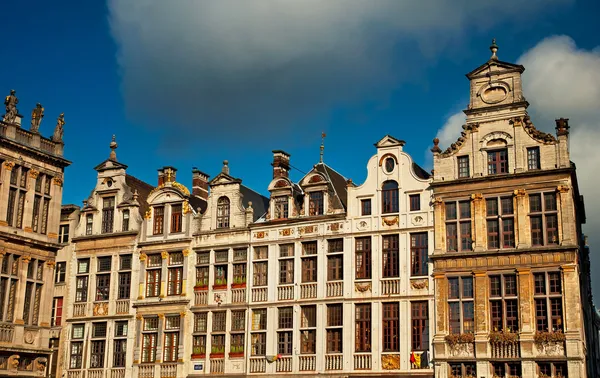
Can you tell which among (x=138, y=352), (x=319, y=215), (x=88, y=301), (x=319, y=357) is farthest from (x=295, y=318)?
(x=88, y=301)

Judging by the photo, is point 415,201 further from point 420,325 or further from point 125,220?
point 125,220

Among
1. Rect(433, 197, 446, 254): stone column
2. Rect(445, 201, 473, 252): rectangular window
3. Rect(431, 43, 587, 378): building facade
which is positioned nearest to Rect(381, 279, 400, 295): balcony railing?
Rect(431, 43, 587, 378): building facade

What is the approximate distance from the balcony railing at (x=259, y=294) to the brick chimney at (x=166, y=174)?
27.7 feet

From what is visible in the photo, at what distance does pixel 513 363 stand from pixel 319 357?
833cm

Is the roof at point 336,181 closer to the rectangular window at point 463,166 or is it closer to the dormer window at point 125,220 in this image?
the rectangular window at point 463,166

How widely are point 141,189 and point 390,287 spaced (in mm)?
15765

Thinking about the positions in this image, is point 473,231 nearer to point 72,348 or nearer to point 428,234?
point 428,234

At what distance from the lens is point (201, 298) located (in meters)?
42.5

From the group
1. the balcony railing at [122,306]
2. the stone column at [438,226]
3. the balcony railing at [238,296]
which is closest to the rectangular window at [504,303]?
the stone column at [438,226]

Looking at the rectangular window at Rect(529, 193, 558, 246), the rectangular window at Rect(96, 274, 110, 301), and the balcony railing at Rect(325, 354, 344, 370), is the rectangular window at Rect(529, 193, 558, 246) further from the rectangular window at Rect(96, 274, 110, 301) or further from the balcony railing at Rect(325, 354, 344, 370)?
the rectangular window at Rect(96, 274, 110, 301)

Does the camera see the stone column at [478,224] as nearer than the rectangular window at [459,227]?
Yes

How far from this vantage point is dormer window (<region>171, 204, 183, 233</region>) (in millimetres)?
44094

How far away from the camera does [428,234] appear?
38.4 metres

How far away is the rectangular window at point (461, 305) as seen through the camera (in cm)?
3686
